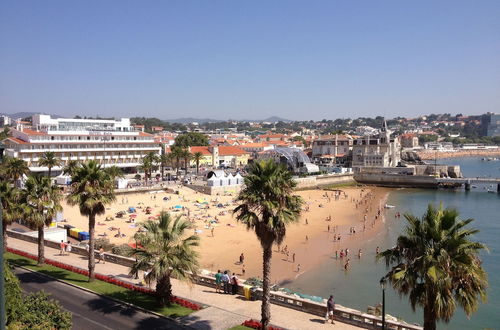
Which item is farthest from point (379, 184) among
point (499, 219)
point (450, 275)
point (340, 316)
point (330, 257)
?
point (450, 275)

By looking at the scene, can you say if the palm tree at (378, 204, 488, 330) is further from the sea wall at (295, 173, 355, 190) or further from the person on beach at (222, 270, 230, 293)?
the sea wall at (295, 173, 355, 190)

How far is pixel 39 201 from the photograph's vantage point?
66.4ft

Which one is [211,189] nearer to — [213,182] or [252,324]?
[213,182]

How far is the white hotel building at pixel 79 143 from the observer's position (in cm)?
6222

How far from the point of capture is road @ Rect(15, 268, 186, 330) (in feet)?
47.9

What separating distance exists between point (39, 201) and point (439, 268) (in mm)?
18202

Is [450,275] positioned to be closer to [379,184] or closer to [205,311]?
[205,311]

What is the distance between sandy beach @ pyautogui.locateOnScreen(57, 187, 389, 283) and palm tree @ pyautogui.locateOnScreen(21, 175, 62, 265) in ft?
19.0

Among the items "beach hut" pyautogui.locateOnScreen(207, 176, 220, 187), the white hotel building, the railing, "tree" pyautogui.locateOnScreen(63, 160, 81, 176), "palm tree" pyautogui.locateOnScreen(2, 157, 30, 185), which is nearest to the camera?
the railing

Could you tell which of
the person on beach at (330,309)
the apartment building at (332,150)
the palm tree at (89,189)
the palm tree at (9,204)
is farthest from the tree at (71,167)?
the apartment building at (332,150)

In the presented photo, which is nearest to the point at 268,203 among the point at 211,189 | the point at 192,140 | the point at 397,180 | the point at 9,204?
the point at 9,204

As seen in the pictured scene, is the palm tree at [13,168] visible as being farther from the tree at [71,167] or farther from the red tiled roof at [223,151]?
the red tiled roof at [223,151]

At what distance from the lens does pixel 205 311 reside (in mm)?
15750

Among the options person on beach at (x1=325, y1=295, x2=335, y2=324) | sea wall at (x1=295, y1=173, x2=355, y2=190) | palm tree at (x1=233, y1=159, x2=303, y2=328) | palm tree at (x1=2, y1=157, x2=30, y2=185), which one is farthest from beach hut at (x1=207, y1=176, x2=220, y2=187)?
palm tree at (x1=233, y1=159, x2=303, y2=328)
